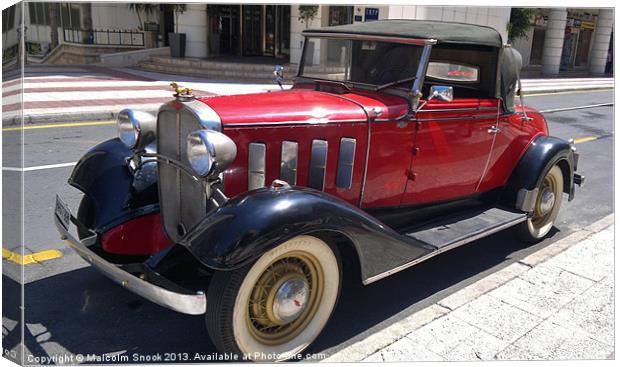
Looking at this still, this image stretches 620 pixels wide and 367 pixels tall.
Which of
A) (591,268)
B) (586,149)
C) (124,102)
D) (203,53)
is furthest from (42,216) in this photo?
(203,53)

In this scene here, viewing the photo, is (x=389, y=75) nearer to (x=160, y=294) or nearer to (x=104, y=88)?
(x=160, y=294)

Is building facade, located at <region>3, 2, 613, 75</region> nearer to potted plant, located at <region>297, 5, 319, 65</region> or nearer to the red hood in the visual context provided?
potted plant, located at <region>297, 5, 319, 65</region>

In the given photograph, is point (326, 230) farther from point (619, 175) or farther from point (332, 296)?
point (619, 175)

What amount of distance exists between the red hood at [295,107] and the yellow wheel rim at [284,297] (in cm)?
85

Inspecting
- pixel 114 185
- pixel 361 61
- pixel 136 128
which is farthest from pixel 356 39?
pixel 114 185

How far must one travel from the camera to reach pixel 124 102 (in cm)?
1081

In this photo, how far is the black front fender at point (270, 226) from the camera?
8.22 feet

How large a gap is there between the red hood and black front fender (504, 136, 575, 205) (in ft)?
5.09

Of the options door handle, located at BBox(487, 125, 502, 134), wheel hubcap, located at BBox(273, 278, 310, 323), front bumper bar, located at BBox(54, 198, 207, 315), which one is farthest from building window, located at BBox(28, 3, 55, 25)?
door handle, located at BBox(487, 125, 502, 134)

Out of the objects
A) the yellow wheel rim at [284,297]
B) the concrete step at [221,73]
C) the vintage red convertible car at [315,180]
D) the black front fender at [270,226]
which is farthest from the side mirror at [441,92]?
the concrete step at [221,73]

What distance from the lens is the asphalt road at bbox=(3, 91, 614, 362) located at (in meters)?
2.91

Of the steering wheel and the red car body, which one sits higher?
the steering wheel

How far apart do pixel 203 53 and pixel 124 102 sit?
25.5 feet

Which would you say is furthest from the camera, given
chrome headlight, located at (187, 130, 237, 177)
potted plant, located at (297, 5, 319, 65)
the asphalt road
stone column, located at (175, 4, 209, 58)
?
stone column, located at (175, 4, 209, 58)
